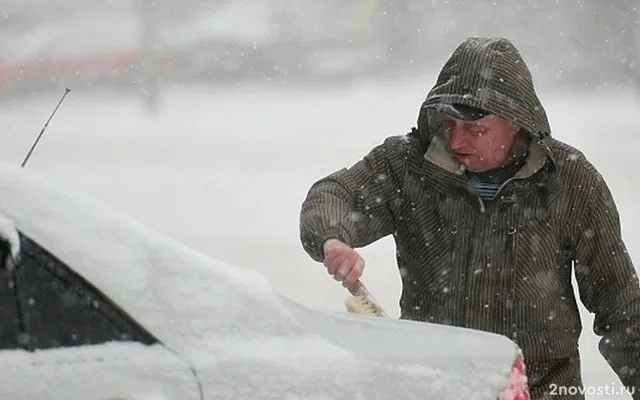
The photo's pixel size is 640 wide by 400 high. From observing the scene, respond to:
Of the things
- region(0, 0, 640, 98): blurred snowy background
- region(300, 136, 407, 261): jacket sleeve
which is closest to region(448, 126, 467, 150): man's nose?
region(300, 136, 407, 261): jacket sleeve

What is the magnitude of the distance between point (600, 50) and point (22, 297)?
15349mm

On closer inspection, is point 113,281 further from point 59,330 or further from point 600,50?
point 600,50

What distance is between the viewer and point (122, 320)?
2082 mm

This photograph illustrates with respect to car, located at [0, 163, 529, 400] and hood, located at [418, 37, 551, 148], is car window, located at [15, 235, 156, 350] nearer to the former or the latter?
car, located at [0, 163, 529, 400]

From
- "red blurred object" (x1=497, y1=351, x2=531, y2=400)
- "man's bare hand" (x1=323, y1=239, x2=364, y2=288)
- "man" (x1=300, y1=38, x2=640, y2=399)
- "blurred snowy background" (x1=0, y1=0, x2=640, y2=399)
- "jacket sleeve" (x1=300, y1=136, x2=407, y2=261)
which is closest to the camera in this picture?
"red blurred object" (x1=497, y1=351, x2=531, y2=400)

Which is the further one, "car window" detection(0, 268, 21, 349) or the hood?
the hood

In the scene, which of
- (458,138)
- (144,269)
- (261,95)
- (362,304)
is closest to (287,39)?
(261,95)

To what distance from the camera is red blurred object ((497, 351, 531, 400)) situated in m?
2.46

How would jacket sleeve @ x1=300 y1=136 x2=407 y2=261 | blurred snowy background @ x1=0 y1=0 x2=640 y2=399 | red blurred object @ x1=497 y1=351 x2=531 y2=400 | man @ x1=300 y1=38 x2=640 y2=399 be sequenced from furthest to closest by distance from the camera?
blurred snowy background @ x1=0 y1=0 x2=640 y2=399 → jacket sleeve @ x1=300 y1=136 x2=407 y2=261 → man @ x1=300 y1=38 x2=640 y2=399 → red blurred object @ x1=497 y1=351 x2=531 y2=400

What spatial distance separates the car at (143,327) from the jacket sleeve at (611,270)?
131 cm

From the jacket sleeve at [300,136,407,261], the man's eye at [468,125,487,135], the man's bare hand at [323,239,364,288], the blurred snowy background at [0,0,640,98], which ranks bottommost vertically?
the man's bare hand at [323,239,364,288]

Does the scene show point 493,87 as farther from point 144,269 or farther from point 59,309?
point 59,309

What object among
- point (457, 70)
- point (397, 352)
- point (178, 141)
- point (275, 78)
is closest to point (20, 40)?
point (275, 78)

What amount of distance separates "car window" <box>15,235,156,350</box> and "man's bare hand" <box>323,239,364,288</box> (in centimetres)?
119
